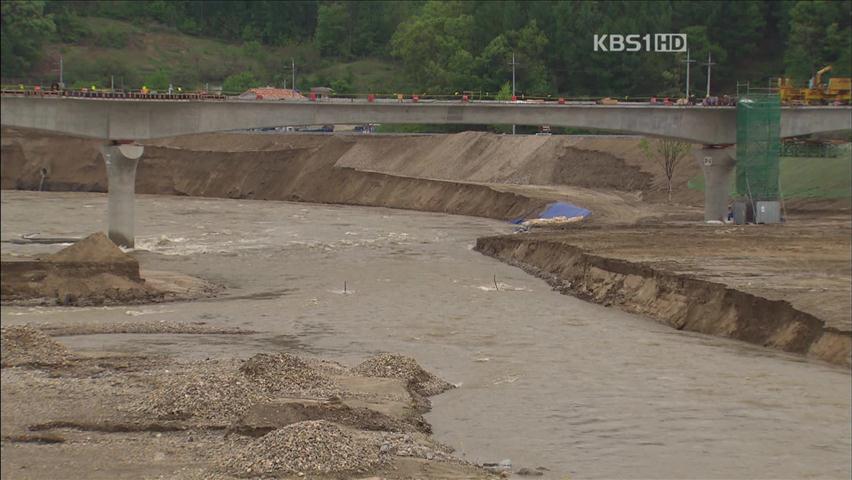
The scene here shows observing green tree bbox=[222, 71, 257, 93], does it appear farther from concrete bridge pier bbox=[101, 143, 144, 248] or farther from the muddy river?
the muddy river

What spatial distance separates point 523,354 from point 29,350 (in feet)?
58.9

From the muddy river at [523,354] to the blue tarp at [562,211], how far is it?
17686 millimetres

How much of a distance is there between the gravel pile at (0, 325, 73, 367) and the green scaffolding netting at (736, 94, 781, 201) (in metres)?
59.6

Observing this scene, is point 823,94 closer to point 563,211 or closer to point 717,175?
point 717,175

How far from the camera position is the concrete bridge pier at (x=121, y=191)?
76250mm

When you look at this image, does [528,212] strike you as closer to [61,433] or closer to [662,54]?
[662,54]

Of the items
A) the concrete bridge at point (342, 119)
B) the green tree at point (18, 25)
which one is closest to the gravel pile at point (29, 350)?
the green tree at point (18, 25)

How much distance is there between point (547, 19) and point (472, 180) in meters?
38.8

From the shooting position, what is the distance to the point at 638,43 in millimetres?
144500

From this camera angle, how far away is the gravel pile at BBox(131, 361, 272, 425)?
3003cm

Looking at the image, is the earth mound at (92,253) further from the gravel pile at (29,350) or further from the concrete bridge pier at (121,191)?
the gravel pile at (29,350)

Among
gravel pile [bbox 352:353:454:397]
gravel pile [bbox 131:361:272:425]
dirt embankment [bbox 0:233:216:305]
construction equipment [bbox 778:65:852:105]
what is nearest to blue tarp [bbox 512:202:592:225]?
construction equipment [bbox 778:65:852:105]

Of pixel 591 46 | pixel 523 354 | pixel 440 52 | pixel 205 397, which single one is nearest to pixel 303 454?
pixel 205 397

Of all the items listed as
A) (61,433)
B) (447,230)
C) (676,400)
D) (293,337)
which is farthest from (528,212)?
(61,433)
